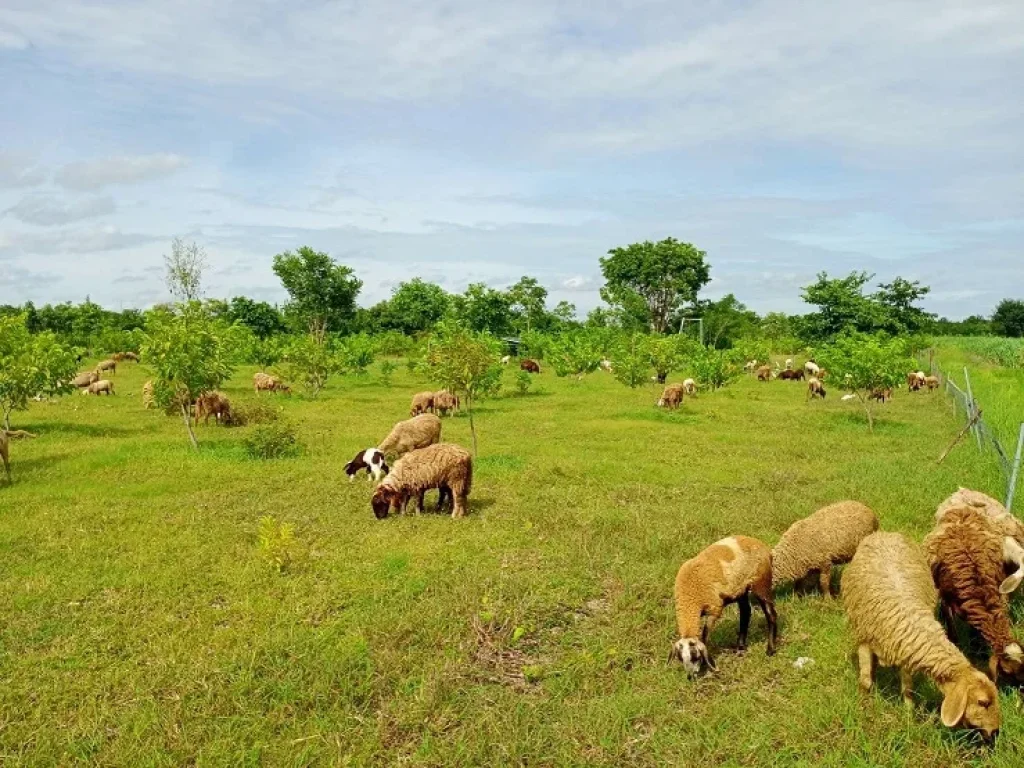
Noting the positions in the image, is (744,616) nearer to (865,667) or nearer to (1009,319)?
(865,667)

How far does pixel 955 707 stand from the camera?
5.40m

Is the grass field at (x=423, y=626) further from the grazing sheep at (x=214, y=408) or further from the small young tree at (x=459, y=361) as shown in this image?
the grazing sheep at (x=214, y=408)

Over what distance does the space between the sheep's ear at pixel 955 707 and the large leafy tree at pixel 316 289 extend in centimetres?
5551

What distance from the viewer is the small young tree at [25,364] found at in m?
18.1

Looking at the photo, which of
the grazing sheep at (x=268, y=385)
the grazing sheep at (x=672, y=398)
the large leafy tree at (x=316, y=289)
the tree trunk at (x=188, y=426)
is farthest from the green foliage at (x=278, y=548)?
the large leafy tree at (x=316, y=289)

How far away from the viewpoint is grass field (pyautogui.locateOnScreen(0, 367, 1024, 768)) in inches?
230

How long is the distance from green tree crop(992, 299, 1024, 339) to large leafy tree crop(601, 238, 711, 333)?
159 feet

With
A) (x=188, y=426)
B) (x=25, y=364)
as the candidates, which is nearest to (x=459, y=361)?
(x=188, y=426)

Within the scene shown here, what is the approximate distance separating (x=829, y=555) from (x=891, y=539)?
49.6 inches

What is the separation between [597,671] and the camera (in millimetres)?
6973

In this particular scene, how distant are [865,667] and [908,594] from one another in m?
0.76

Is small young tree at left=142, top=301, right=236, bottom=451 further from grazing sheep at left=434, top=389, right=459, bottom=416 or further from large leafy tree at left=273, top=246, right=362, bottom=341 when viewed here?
large leafy tree at left=273, top=246, right=362, bottom=341

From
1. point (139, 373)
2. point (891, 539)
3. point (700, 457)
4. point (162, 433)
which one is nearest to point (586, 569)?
point (891, 539)

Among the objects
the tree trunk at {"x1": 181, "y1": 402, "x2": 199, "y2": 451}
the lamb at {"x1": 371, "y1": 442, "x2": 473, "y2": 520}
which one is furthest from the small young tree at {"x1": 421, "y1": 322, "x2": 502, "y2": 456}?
the tree trunk at {"x1": 181, "y1": 402, "x2": 199, "y2": 451}
